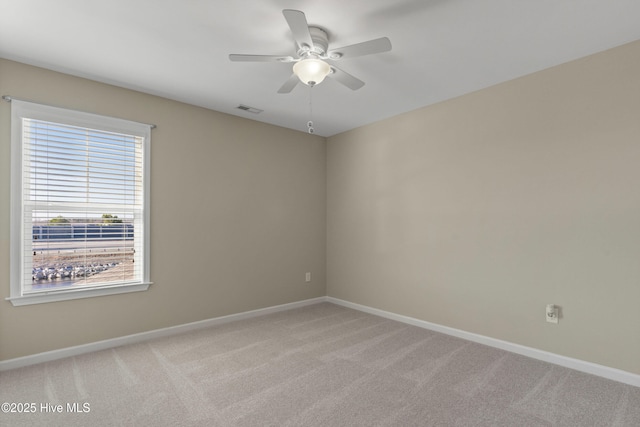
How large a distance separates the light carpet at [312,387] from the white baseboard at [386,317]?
0.26 feet

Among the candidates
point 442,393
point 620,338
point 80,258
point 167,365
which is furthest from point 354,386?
point 80,258

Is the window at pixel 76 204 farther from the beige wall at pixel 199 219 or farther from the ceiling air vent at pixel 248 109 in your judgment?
the ceiling air vent at pixel 248 109

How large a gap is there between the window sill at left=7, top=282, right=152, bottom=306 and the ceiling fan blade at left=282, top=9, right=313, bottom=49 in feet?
9.08

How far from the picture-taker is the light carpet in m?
2.00

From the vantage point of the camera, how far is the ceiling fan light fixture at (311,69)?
220 centimetres

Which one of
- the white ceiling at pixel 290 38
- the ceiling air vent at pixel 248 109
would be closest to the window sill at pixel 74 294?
the white ceiling at pixel 290 38

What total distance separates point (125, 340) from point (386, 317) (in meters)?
2.91

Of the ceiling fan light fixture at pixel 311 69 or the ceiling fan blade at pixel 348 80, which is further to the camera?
the ceiling fan blade at pixel 348 80

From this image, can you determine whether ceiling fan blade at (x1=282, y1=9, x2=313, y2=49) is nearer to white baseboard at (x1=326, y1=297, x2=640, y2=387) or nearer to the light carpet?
the light carpet

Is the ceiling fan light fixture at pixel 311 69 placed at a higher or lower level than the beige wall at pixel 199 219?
higher

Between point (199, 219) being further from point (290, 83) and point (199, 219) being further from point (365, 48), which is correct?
point (365, 48)

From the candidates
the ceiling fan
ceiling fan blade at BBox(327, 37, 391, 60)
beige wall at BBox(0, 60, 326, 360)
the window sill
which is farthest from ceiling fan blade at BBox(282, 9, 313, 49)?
the window sill

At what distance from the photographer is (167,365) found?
270 centimetres

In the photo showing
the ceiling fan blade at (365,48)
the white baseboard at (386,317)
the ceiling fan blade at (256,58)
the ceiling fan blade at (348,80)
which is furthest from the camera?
the white baseboard at (386,317)
